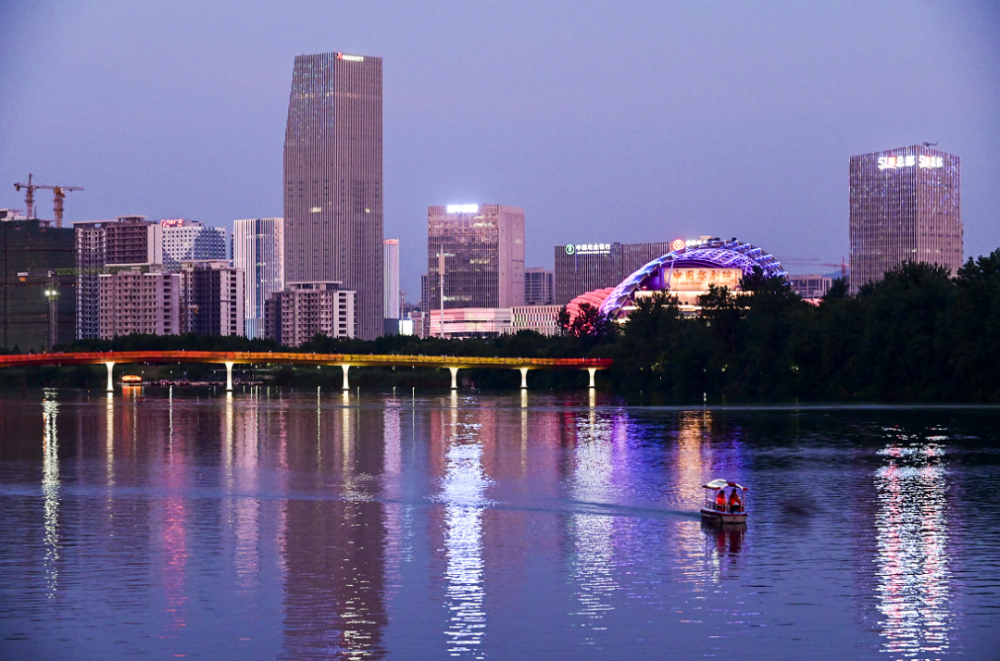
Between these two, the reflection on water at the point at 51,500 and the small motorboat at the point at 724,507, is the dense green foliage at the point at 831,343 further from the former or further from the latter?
the reflection on water at the point at 51,500

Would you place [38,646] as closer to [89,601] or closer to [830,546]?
[89,601]

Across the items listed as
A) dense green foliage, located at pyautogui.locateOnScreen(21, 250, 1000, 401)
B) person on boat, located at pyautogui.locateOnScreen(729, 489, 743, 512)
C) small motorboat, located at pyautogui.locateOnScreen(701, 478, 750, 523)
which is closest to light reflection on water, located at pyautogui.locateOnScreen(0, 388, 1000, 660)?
small motorboat, located at pyautogui.locateOnScreen(701, 478, 750, 523)

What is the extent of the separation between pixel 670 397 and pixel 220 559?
108687 millimetres

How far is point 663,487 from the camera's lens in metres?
47.6

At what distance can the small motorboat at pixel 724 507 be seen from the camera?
36.5 metres

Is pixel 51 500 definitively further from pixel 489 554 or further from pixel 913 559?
pixel 913 559

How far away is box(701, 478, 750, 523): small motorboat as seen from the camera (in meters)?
36.5

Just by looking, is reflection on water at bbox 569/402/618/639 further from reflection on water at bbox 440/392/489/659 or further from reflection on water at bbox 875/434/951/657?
reflection on water at bbox 875/434/951/657

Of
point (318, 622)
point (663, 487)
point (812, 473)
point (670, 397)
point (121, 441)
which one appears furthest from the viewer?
point (670, 397)

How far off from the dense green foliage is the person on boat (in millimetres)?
66467

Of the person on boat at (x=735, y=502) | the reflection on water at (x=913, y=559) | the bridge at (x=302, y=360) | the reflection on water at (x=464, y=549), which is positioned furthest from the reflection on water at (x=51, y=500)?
the bridge at (x=302, y=360)

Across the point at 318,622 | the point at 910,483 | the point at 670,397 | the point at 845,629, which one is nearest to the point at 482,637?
the point at 318,622

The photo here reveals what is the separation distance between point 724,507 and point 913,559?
22.1 feet

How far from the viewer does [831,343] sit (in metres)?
119
